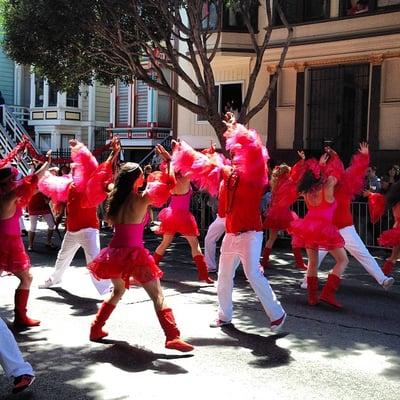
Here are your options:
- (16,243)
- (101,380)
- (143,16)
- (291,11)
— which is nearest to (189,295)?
(16,243)

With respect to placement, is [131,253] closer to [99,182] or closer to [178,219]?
[99,182]

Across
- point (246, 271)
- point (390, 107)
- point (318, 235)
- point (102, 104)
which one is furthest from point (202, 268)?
point (102, 104)

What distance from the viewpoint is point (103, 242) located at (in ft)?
45.5

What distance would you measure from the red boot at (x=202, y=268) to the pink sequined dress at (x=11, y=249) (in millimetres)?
3044

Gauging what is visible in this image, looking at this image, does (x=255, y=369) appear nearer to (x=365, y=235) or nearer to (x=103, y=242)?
(x=365, y=235)

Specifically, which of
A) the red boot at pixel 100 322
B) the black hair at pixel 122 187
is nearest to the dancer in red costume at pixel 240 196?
the black hair at pixel 122 187

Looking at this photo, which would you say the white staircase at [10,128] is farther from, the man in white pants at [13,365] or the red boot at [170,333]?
the man in white pants at [13,365]

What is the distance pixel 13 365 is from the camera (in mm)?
4488

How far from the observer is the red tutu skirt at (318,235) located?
24.7 ft

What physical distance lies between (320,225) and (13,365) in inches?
168

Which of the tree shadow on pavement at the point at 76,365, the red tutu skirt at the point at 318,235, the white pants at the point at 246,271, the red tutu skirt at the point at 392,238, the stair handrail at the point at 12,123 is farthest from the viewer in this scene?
the stair handrail at the point at 12,123

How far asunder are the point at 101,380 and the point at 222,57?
15.6 meters

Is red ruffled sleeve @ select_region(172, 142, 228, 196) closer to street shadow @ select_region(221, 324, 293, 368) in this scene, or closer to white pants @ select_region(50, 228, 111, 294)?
street shadow @ select_region(221, 324, 293, 368)

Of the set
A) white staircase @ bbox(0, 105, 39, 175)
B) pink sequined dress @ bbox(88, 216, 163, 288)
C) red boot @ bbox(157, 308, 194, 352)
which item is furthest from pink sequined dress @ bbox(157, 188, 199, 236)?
white staircase @ bbox(0, 105, 39, 175)
